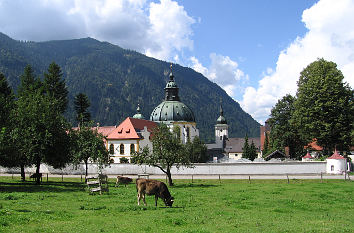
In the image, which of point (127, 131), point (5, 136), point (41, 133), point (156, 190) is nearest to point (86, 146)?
point (41, 133)

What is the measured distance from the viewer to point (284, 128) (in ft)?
219

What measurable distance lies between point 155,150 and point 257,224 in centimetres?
2255

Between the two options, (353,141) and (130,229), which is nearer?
(130,229)

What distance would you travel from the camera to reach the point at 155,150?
34.4m

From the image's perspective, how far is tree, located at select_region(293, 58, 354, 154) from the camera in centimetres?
5019

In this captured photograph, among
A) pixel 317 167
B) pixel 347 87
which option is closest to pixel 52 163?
pixel 317 167

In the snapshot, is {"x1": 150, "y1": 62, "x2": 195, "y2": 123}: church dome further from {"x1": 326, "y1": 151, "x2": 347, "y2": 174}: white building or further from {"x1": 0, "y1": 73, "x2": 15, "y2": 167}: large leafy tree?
{"x1": 0, "y1": 73, "x2": 15, "y2": 167}: large leafy tree

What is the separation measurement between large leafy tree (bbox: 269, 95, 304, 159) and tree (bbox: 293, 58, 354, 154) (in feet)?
40.5

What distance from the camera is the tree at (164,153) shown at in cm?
3403

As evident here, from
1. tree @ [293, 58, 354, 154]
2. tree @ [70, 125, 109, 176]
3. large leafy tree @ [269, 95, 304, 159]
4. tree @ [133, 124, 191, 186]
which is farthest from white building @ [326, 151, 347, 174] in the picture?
tree @ [70, 125, 109, 176]

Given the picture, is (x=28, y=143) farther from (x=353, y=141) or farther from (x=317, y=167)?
(x=353, y=141)

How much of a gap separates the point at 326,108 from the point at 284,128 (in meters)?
15.8

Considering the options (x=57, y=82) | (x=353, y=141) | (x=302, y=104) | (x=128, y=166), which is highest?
(x=57, y=82)

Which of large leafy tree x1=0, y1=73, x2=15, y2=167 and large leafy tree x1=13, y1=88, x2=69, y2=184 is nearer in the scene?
large leafy tree x1=0, y1=73, x2=15, y2=167
